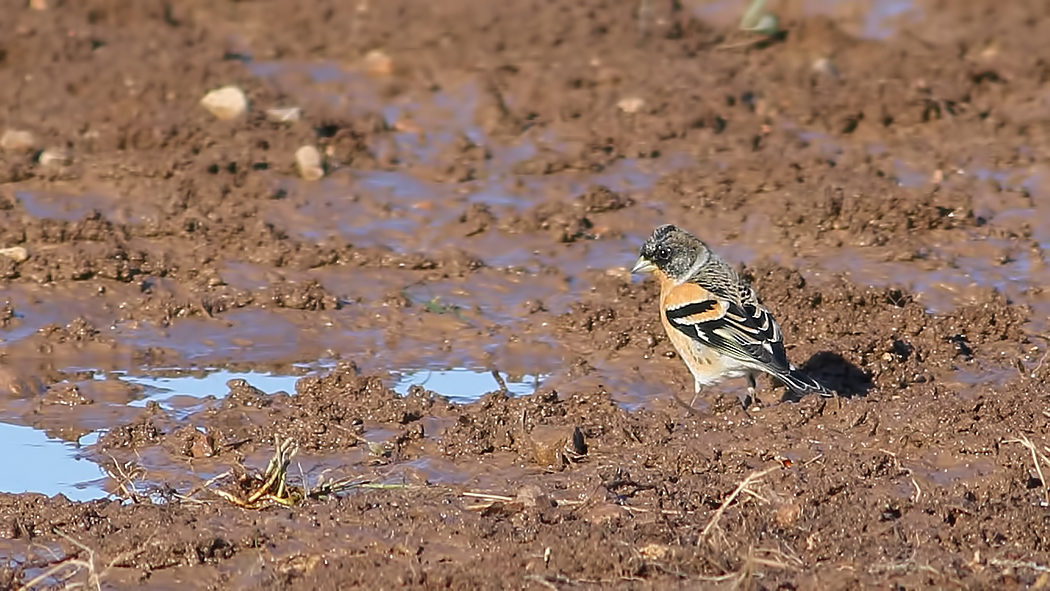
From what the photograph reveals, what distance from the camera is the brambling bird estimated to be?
8.71m

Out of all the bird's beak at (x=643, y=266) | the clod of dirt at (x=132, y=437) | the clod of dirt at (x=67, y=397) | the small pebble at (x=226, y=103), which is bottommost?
the small pebble at (x=226, y=103)

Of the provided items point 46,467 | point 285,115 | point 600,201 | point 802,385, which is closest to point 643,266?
point 802,385

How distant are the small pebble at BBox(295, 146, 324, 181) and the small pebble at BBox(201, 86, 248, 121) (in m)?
0.82

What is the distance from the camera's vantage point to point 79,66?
12922mm

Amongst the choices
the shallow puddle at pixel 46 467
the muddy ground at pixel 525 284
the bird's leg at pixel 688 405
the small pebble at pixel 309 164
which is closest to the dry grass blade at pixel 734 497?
the muddy ground at pixel 525 284

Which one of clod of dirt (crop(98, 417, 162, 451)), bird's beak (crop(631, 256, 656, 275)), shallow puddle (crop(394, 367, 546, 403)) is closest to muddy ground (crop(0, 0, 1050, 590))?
clod of dirt (crop(98, 417, 162, 451))

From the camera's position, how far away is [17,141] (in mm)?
11867

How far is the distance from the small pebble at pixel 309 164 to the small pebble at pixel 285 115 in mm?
646

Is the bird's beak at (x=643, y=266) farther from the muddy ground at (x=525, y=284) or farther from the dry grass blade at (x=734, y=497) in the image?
the dry grass blade at (x=734, y=497)

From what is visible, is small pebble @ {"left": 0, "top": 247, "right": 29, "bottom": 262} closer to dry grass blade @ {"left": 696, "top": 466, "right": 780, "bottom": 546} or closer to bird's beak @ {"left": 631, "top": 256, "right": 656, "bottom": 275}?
bird's beak @ {"left": 631, "top": 256, "right": 656, "bottom": 275}

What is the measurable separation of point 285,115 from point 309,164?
0.87 m

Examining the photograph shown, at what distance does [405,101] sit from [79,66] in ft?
8.28

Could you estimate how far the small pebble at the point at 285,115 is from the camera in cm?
1248

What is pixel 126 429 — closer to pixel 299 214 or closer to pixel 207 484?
pixel 207 484
